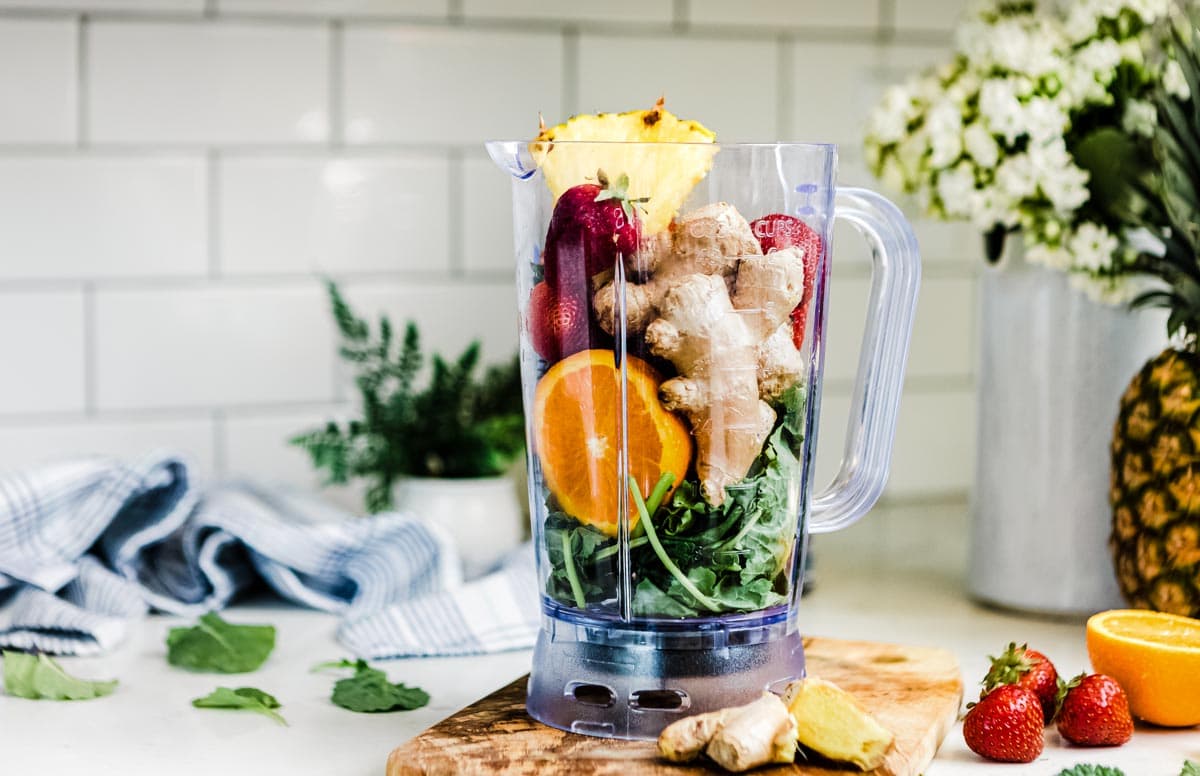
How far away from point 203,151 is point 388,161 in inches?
6.7

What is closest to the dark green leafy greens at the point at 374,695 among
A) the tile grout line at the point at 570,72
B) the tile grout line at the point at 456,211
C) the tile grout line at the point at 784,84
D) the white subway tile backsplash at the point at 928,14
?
the tile grout line at the point at 456,211

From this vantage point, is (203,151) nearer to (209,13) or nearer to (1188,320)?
(209,13)

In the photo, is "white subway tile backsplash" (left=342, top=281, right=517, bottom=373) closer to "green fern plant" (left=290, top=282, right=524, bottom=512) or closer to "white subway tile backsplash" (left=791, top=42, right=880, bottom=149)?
"green fern plant" (left=290, top=282, right=524, bottom=512)

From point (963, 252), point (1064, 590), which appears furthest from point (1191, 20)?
point (963, 252)

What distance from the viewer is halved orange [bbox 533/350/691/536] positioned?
692 millimetres

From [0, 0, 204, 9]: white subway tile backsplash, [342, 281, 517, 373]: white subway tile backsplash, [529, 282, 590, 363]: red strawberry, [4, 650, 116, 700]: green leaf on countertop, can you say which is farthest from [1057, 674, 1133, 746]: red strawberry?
[0, 0, 204, 9]: white subway tile backsplash

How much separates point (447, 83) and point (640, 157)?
0.68 m

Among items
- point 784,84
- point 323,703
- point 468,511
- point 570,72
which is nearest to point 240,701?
point 323,703

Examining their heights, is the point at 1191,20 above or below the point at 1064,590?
above

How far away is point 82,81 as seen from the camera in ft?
4.01

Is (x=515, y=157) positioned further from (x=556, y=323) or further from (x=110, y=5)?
(x=110, y=5)

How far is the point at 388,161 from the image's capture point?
131 cm

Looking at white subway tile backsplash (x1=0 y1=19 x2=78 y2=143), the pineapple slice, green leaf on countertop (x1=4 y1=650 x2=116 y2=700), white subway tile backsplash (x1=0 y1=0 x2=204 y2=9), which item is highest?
white subway tile backsplash (x1=0 y1=0 x2=204 y2=9)

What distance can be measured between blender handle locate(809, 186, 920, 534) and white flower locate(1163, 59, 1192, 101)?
0.30 metres
